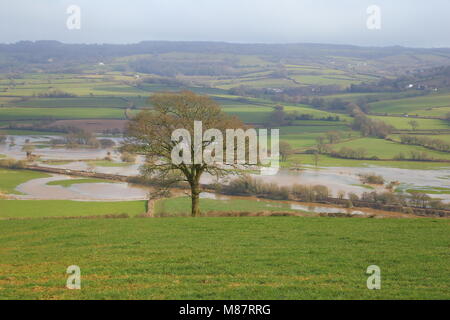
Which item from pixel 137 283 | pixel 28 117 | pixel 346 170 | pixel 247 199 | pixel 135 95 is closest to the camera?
pixel 137 283

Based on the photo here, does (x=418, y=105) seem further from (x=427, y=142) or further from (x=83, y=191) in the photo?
(x=83, y=191)

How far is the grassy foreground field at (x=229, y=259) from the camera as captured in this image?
452 inches

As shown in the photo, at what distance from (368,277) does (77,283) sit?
7.64 meters

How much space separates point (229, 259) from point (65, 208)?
28.5m

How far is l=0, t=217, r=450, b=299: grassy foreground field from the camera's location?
37.7 feet

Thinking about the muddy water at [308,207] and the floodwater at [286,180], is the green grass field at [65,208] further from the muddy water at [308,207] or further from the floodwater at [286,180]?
the muddy water at [308,207]

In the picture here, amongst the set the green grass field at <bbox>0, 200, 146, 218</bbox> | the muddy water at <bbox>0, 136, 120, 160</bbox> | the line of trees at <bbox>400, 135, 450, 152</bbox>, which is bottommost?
the green grass field at <bbox>0, 200, 146, 218</bbox>

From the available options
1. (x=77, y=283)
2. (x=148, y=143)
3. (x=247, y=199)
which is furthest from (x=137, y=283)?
(x=247, y=199)

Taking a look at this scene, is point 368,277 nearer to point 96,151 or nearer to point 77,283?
point 77,283

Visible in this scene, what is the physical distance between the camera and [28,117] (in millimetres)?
97188

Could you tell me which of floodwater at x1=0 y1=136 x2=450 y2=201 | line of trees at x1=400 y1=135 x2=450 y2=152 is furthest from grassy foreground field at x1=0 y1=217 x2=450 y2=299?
line of trees at x1=400 y1=135 x2=450 y2=152

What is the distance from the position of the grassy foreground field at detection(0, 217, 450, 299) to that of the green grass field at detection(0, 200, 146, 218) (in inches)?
578

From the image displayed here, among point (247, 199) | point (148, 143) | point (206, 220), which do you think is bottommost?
point (247, 199)

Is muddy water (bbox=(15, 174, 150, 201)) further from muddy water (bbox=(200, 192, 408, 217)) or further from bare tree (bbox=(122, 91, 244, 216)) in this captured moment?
bare tree (bbox=(122, 91, 244, 216))
